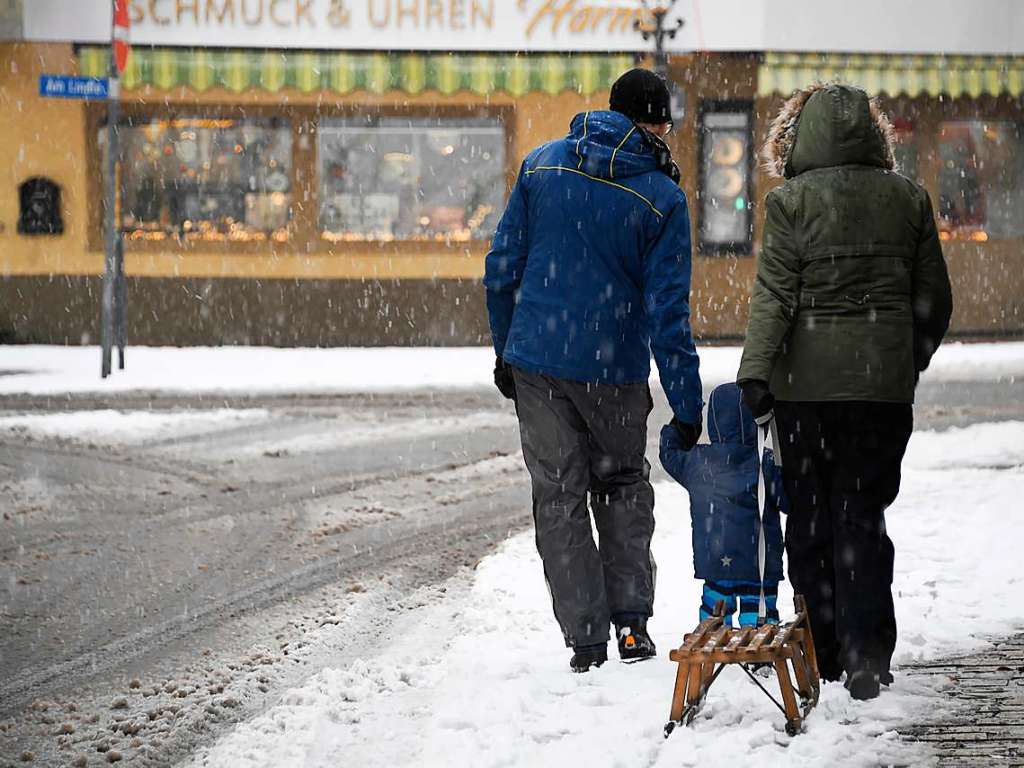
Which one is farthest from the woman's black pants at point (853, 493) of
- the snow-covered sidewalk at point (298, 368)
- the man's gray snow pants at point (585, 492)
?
the snow-covered sidewalk at point (298, 368)

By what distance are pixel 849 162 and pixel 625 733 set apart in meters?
1.85

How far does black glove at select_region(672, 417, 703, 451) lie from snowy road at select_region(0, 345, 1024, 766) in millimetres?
1480

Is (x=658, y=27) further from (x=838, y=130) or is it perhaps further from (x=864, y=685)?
(x=864, y=685)

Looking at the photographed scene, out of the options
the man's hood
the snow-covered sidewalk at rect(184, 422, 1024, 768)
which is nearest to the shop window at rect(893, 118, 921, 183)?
the snow-covered sidewalk at rect(184, 422, 1024, 768)

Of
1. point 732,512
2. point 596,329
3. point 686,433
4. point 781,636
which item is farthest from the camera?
point 596,329

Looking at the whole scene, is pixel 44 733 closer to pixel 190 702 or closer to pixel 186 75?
pixel 190 702

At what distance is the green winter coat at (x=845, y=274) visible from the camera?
183 inches

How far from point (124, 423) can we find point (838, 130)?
28.0 ft

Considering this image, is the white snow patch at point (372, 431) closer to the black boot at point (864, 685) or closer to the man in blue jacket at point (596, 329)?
the man in blue jacket at point (596, 329)

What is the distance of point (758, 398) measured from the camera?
4613 millimetres

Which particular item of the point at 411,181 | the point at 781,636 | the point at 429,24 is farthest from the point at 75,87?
the point at 781,636

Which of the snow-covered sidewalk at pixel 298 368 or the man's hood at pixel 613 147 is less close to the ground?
the man's hood at pixel 613 147

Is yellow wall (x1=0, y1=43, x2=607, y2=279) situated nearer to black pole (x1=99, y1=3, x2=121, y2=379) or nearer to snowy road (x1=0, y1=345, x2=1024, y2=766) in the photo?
black pole (x1=99, y1=3, x2=121, y2=379)

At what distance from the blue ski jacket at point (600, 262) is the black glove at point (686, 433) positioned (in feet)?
0.09
